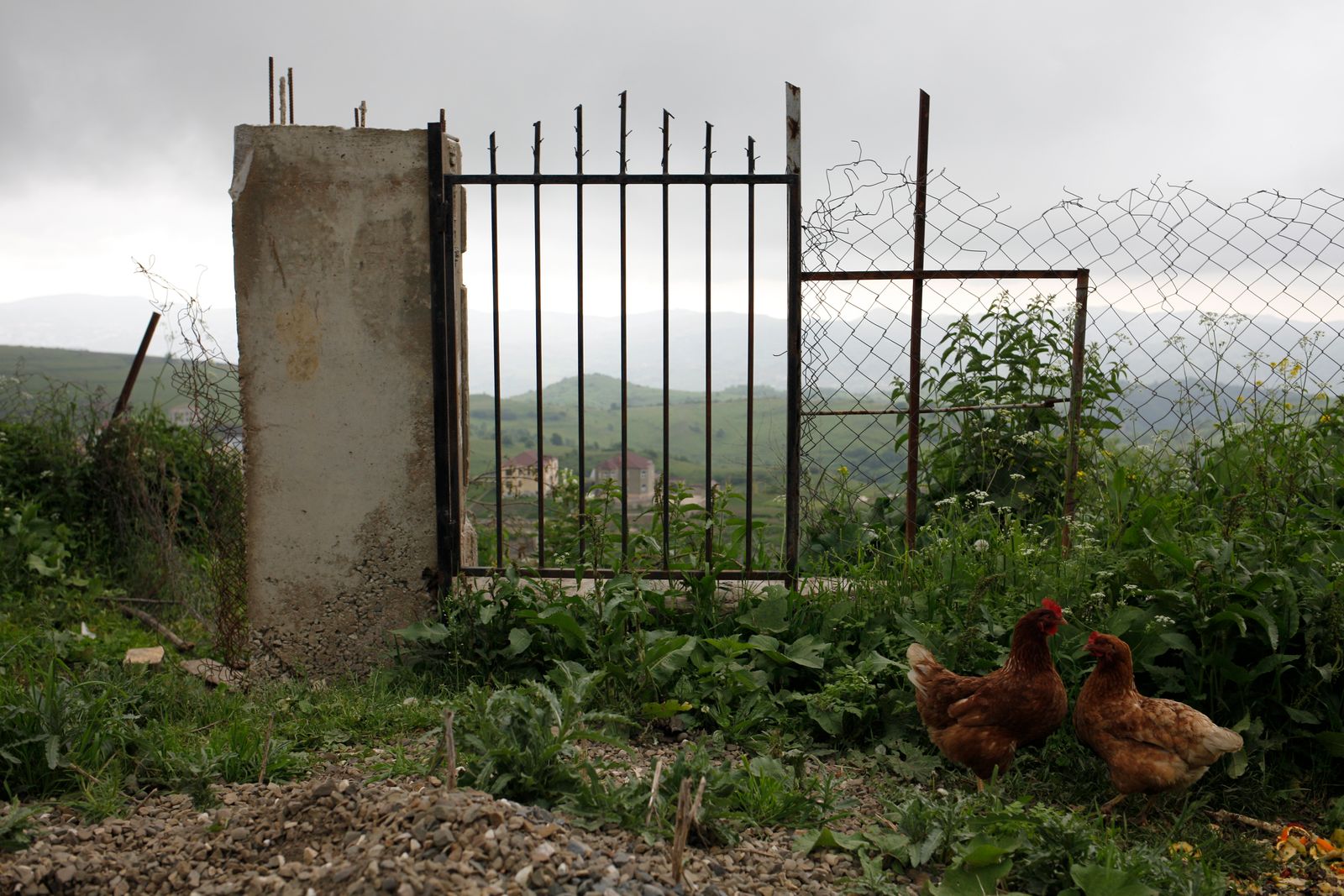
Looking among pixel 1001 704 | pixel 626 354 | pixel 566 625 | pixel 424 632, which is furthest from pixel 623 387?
pixel 1001 704

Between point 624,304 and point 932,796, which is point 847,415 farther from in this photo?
point 932,796

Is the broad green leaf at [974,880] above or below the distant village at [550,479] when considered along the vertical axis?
below

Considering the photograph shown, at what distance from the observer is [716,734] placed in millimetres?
3680

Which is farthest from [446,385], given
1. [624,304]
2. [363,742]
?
[363,742]

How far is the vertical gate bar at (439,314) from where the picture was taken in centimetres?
463

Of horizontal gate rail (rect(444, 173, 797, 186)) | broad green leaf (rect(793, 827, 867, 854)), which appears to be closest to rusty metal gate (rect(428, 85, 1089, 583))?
horizontal gate rail (rect(444, 173, 797, 186))

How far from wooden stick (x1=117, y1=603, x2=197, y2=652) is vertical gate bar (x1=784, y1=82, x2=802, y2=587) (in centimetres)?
379

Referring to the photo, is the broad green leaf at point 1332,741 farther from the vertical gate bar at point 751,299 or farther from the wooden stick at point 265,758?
the wooden stick at point 265,758

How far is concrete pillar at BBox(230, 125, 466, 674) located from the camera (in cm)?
466

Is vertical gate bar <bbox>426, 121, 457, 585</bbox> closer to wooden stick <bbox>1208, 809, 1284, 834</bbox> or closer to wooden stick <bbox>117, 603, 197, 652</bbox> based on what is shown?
wooden stick <bbox>117, 603, 197, 652</bbox>

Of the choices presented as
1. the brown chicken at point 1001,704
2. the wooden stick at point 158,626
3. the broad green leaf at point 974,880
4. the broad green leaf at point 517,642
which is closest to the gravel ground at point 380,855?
the broad green leaf at point 974,880

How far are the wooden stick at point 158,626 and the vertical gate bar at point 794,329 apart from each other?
3.79 metres

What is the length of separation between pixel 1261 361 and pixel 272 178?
478cm

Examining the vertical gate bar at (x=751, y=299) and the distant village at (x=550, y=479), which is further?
the distant village at (x=550, y=479)
